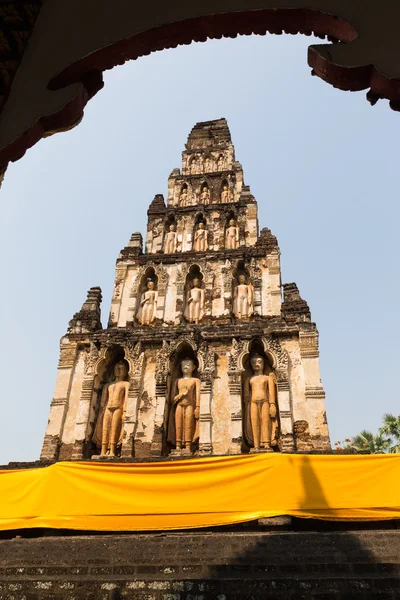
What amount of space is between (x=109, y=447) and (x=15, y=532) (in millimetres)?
2902

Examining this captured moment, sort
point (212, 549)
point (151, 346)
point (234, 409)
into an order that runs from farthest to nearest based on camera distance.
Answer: point (151, 346) → point (234, 409) → point (212, 549)

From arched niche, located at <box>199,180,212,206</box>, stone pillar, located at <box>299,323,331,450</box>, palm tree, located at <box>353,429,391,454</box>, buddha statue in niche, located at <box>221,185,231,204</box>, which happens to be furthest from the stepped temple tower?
palm tree, located at <box>353,429,391,454</box>

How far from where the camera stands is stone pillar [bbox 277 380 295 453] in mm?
10312

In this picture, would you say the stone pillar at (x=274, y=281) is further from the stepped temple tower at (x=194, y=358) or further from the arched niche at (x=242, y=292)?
the arched niche at (x=242, y=292)

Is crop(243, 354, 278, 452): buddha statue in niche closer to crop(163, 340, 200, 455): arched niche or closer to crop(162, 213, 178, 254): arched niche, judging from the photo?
crop(163, 340, 200, 455): arched niche

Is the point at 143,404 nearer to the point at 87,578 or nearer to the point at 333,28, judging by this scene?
the point at 87,578

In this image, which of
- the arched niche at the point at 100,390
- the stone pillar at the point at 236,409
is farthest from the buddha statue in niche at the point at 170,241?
the stone pillar at the point at 236,409

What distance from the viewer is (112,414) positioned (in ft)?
37.6

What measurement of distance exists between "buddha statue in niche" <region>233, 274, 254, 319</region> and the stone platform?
22.5 feet

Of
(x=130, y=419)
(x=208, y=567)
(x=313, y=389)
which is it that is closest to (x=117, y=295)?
(x=130, y=419)

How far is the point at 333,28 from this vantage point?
260 cm

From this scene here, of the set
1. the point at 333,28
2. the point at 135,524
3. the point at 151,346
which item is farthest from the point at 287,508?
the point at 333,28

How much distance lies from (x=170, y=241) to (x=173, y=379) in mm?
5443

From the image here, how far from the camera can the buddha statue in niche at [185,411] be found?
10938 mm
